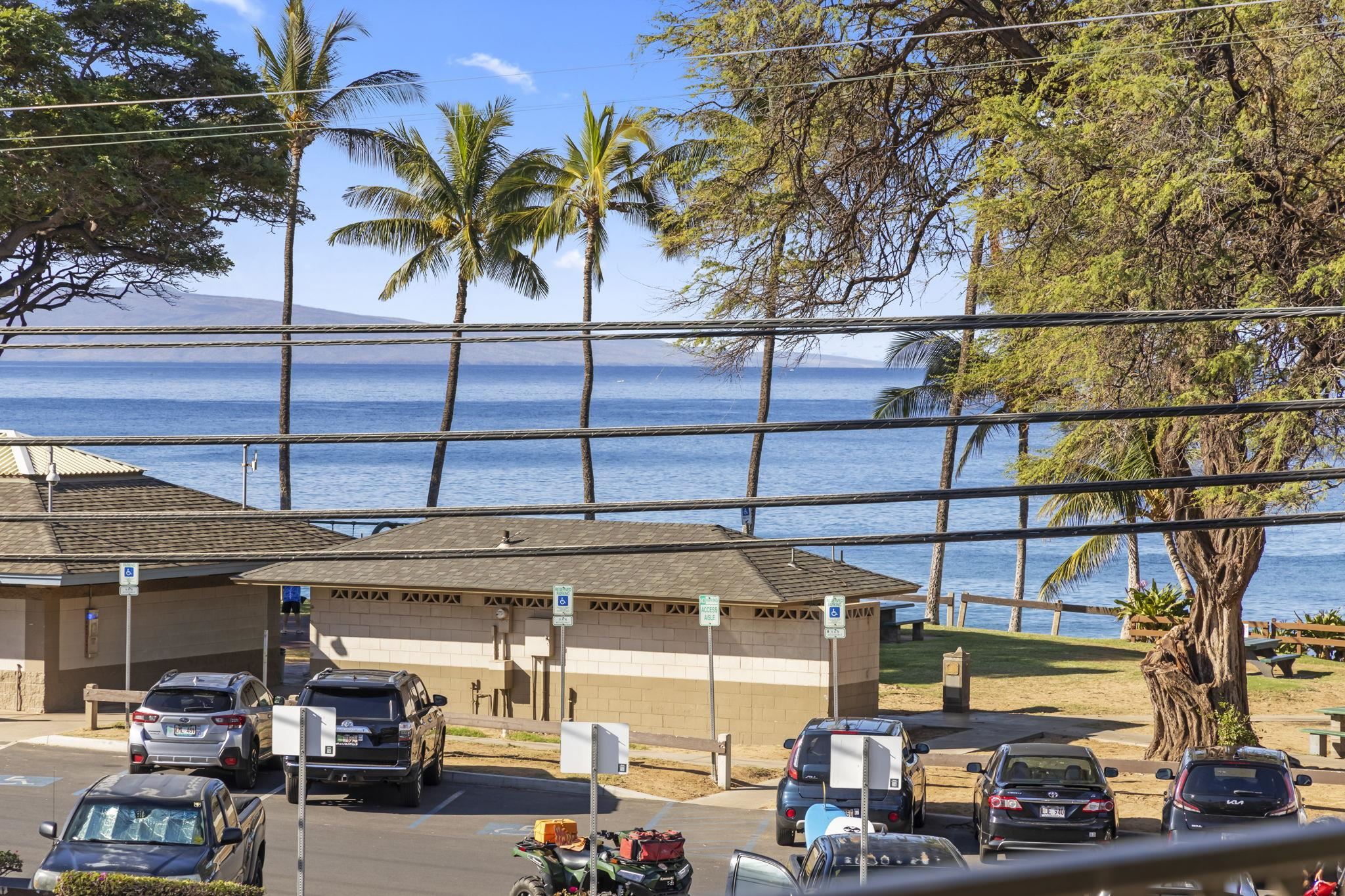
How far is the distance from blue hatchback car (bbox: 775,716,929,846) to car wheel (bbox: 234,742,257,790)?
763cm

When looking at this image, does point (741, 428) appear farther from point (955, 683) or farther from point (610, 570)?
point (955, 683)

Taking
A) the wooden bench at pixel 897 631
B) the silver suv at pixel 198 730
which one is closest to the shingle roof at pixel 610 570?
the silver suv at pixel 198 730

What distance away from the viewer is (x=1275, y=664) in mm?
35500

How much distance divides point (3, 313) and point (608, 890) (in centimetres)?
2429

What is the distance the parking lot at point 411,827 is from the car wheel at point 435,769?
0.50 feet

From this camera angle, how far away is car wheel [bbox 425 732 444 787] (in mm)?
21484

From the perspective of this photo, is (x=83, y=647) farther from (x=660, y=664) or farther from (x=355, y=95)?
(x=355, y=95)

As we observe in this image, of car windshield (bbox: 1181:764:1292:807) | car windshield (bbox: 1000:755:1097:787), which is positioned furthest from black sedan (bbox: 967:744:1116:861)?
car windshield (bbox: 1181:764:1292:807)

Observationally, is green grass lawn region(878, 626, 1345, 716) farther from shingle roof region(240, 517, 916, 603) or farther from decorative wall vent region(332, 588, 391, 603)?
decorative wall vent region(332, 588, 391, 603)

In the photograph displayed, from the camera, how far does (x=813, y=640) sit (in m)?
25.5

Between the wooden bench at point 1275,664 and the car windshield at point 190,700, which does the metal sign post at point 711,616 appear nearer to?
the car windshield at point 190,700

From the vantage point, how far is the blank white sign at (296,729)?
1474cm

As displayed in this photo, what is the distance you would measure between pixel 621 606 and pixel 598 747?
42.0 feet

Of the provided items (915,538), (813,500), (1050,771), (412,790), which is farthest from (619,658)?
(915,538)
